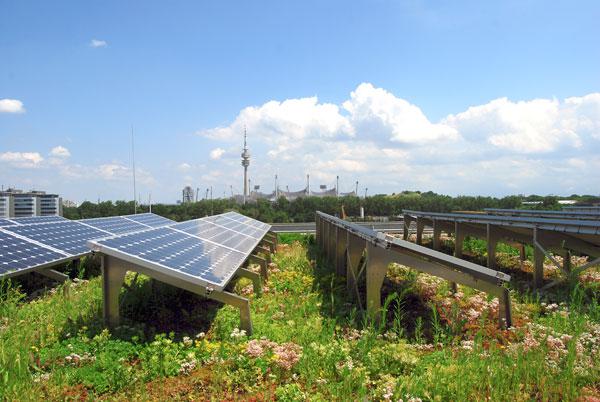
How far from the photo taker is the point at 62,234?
12.6m

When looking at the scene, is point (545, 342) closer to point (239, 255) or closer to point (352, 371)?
point (352, 371)

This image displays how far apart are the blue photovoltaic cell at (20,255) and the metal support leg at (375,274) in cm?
647

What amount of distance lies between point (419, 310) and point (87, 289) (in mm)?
6642

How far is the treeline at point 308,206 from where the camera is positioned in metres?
50.5

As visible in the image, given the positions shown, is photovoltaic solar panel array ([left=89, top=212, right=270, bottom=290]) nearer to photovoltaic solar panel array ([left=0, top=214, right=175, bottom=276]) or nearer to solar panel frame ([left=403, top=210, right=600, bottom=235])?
photovoltaic solar panel array ([left=0, top=214, right=175, bottom=276])

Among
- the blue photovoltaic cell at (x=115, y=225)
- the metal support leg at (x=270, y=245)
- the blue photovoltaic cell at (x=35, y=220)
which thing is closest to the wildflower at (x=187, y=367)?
the blue photovoltaic cell at (x=115, y=225)

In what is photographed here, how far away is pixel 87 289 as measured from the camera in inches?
364

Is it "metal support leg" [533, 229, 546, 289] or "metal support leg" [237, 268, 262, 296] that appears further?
"metal support leg" [533, 229, 546, 289]

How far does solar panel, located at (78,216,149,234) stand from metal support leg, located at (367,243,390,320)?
30.0 feet

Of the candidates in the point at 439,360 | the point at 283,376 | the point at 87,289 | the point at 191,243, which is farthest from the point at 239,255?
the point at 439,360

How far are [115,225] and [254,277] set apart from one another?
8.93 metres

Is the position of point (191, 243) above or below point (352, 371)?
above

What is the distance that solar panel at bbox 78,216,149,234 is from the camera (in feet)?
48.7

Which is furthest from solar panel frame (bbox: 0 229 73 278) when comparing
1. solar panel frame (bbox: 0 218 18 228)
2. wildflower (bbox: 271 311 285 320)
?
wildflower (bbox: 271 311 285 320)
